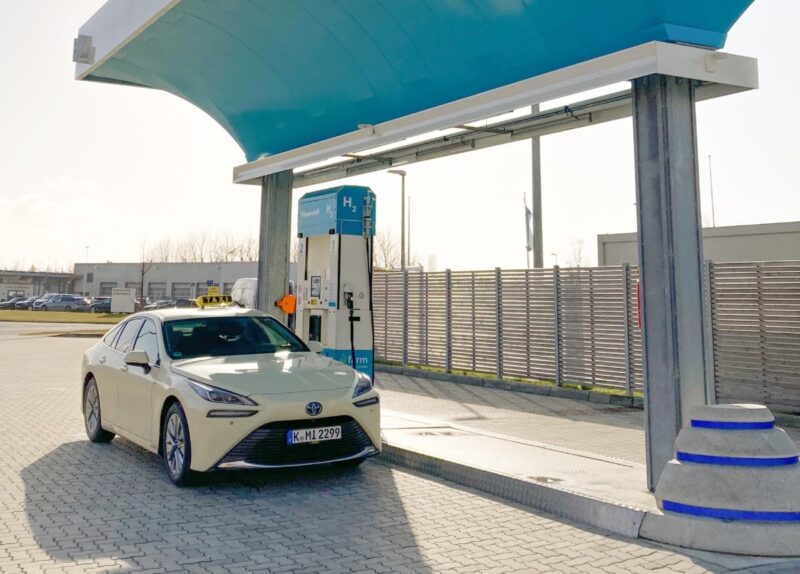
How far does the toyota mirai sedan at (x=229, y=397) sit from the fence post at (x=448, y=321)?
8499 mm

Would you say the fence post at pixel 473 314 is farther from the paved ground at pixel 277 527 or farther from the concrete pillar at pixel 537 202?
the paved ground at pixel 277 527

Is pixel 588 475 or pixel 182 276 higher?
pixel 182 276

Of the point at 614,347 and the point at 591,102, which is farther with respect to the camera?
the point at 614,347

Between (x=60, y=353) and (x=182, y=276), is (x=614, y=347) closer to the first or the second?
(x=60, y=353)

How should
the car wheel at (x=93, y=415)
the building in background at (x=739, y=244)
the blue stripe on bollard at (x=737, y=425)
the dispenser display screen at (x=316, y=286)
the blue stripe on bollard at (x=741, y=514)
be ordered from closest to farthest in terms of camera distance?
1. the blue stripe on bollard at (x=741, y=514)
2. the blue stripe on bollard at (x=737, y=425)
3. the car wheel at (x=93, y=415)
4. the dispenser display screen at (x=316, y=286)
5. the building in background at (x=739, y=244)

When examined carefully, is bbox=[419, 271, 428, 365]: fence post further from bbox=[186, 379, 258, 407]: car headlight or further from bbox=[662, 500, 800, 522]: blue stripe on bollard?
bbox=[662, 500, 800, 522]: blue stripe on bollard

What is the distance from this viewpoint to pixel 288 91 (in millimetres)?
10438

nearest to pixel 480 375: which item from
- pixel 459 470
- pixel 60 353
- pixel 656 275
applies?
pixel 459 470

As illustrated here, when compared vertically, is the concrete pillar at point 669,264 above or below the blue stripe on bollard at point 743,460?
above

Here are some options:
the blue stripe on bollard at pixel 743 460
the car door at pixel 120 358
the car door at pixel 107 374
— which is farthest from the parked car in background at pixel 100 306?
the blue stripe on bollard at pixel 743 460

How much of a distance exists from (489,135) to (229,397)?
202 inches

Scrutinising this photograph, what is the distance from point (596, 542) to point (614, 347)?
8.12 metres

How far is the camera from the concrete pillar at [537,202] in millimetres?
15656

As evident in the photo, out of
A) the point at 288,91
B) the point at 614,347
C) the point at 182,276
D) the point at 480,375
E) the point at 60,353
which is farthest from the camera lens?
the point at 182,276
